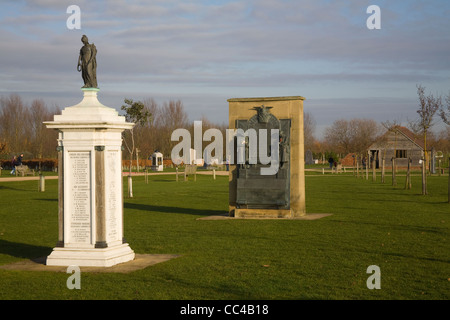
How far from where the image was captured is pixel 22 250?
478 inches

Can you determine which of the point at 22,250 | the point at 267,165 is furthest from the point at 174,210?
the point at 22,250

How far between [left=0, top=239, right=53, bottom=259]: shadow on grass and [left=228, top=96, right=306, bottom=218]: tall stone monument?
6.71m

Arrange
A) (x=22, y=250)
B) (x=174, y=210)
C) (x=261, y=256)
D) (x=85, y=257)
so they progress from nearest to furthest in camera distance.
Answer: (x=85, y=257) < (x=261, y=256) < (x=22, y=250) < (x=174, y=210)

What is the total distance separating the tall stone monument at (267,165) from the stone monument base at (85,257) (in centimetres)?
768

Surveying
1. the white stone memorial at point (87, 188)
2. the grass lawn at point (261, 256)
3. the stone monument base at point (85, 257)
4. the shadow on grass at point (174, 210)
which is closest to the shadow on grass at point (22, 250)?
the grass lawn at point (261, 256)

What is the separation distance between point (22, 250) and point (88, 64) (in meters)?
4.13

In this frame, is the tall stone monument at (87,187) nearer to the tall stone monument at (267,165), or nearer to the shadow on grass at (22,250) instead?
the shadow on grass at (22,250)

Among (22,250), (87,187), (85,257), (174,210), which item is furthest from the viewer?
(174,210)

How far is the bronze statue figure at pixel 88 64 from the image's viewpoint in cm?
1062

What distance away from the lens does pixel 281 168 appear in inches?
680

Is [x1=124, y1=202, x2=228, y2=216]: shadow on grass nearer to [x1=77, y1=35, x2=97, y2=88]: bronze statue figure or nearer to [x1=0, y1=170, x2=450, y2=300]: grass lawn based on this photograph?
[x1=0, y1=170, x2=450, y2=300]: grass lawn

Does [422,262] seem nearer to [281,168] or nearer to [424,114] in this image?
[281,168]

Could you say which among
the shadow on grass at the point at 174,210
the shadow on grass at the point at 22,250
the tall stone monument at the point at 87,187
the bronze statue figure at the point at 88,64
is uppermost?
the bronze statue figure at the point at 88,64

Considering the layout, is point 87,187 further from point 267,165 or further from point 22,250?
point 267,165
